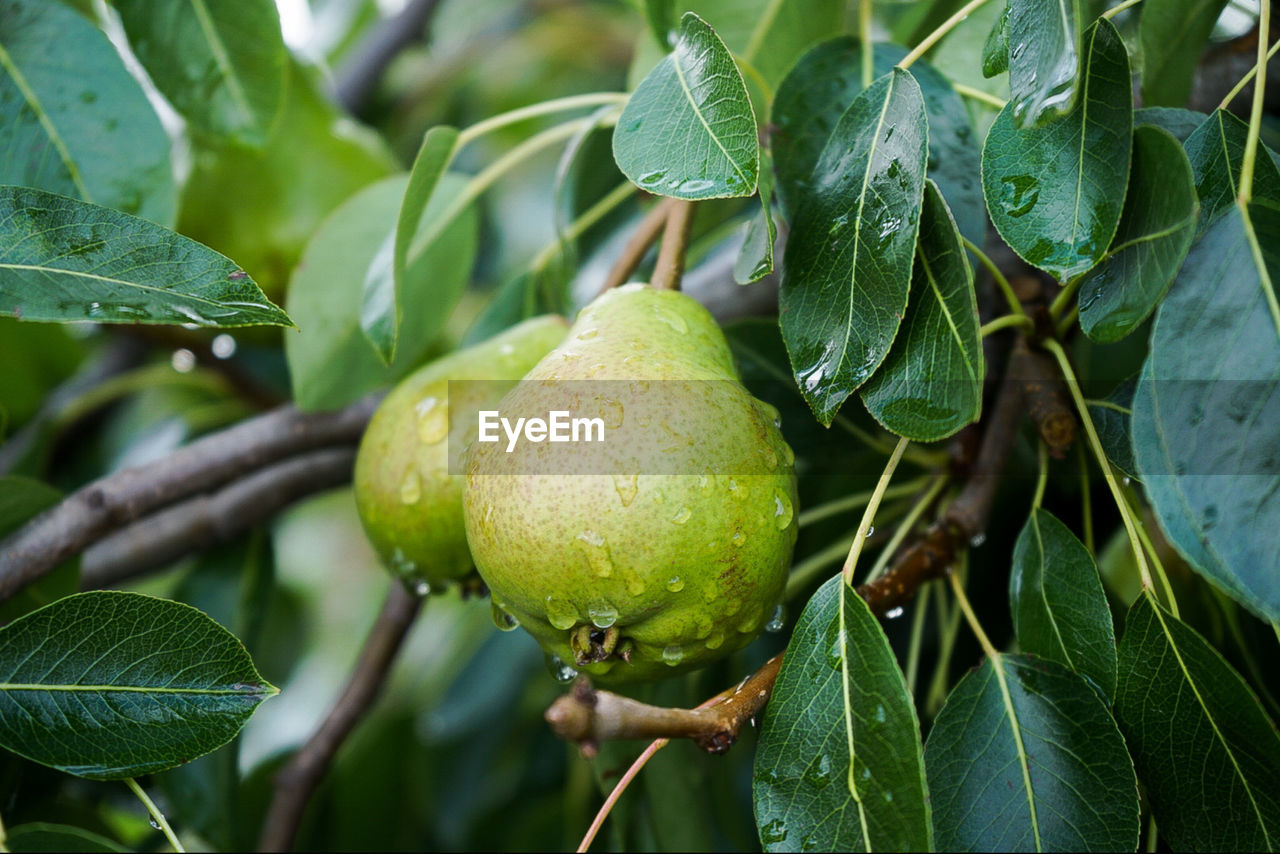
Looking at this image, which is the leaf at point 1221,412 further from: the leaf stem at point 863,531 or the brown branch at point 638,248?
the brown branch at point 638,248

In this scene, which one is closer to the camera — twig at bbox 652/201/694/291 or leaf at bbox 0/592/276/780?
leaf at bbox 0/592/276/780

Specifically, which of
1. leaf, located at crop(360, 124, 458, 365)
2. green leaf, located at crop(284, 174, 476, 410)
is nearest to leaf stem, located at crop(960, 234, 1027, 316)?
leaf, located at crop(360, 124, 458, 365)

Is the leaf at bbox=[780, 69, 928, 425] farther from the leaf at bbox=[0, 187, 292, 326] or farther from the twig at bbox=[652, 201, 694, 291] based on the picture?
the leaf at bbox=[0, 187, 292, 326]

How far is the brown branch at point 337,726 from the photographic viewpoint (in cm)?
92

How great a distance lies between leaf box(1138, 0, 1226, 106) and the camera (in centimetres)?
68

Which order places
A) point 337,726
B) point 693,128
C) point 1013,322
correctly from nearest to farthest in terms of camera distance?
point 693,128, point 1013,322, point 337,726

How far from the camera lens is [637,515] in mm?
511

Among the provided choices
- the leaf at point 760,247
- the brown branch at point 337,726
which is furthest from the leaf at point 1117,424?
the brown branch at point 337,726

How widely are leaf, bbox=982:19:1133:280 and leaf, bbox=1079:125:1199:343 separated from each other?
0.05ft

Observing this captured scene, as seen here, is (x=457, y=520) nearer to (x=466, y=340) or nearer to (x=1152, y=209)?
(x=466, y=340)

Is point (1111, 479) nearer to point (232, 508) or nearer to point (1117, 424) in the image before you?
point (1117, 424)

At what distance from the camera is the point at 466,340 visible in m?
0.98

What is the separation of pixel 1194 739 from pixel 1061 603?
0.10 meters

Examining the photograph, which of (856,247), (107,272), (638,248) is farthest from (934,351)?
(107,272)
